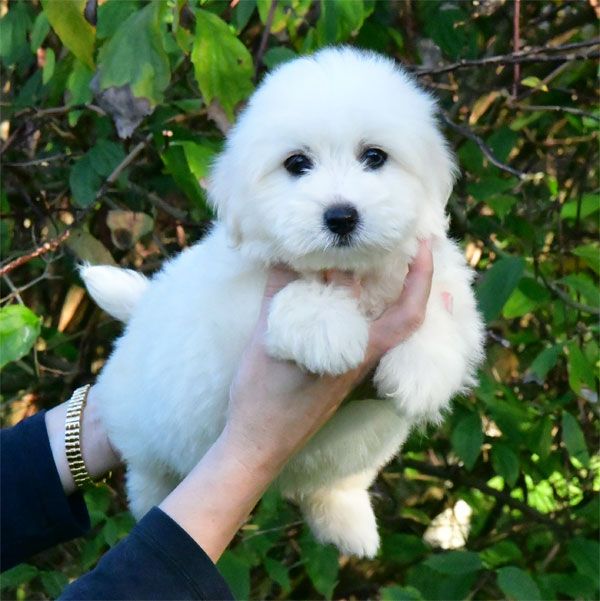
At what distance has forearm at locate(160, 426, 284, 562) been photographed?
67.8 inches

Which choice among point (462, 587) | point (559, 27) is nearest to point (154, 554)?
point (462, 587)

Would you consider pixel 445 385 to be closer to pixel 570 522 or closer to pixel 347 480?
pixel 347 480

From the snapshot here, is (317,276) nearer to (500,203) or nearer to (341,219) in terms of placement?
(341,219)

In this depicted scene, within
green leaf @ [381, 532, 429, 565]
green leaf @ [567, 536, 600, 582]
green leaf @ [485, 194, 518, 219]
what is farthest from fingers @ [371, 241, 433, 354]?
green leaf @ [381, 532, 429, 565]

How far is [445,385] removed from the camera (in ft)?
5.87

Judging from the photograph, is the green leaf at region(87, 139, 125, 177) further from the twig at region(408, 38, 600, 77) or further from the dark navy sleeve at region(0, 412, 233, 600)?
the twig at region(408, 38, 600, 77)

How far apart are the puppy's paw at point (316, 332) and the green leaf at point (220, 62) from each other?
1.97 feet

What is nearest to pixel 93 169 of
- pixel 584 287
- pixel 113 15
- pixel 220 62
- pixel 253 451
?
pixel 113 15

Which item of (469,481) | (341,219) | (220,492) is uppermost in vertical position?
(341,219)

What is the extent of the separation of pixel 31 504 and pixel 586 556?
1623mm

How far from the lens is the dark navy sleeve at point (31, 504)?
2.21 metres

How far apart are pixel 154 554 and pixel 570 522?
2.00 m

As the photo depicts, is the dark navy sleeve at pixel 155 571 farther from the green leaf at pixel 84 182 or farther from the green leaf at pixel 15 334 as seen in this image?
the green leaf at pixel 84 182

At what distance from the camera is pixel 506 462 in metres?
2.89
